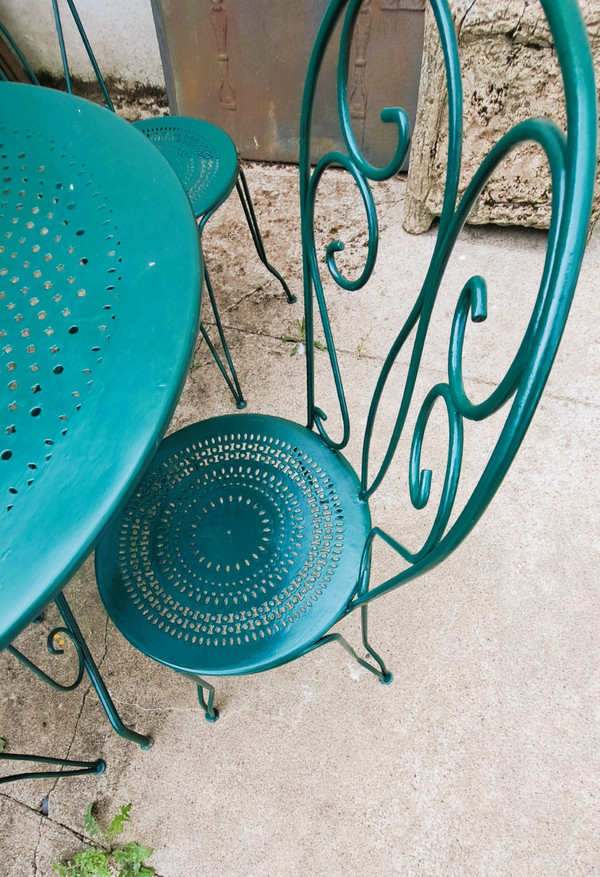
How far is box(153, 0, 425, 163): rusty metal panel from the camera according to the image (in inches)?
94.7

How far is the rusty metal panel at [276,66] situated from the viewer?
241 cm

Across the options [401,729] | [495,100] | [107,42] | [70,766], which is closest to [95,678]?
[70,766]

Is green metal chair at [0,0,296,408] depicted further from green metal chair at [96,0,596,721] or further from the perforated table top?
green metal chair at [96,0,596,721]

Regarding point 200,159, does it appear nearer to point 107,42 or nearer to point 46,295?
point 46,295

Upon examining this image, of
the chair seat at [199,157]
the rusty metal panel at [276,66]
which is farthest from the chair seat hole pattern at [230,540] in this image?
the rusty metal panel at [276,66]

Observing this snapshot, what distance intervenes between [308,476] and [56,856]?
43.3 inches

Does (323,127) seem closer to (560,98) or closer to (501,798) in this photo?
(560,98)

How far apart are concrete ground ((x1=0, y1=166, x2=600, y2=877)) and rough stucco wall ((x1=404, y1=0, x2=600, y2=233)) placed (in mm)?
971

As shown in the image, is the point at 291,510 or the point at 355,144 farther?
the point at 291,510

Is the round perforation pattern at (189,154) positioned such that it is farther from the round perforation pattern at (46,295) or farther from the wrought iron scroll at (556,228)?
the wrought iron scroll at (556,228)

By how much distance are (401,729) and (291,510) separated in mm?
733

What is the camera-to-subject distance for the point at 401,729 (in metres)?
1.44

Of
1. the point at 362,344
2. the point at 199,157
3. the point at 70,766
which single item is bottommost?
the point at 70,766

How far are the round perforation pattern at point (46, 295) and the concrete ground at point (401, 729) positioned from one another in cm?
103
